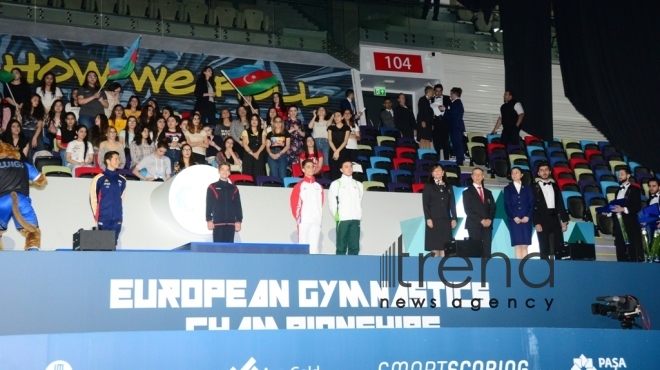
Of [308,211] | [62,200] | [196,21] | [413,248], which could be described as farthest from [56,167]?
[196,21]

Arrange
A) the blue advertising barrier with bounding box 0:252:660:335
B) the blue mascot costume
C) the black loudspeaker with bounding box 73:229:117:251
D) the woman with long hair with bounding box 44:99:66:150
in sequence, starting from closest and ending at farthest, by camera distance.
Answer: the blue advertising barrier with bounding box 0:252:660:335, the black loudspeaker with bounding box 73:229:117:251, the blue mascot costume, the woman with long hair with bounding box 44:99:66:150

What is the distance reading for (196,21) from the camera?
17.9 metres

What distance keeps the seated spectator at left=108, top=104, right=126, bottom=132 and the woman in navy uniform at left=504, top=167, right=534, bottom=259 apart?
590cm

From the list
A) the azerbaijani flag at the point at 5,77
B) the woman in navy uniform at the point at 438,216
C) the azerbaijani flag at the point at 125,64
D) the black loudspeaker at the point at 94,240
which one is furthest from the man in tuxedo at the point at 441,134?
the black loudspeaker at the point at 94,240

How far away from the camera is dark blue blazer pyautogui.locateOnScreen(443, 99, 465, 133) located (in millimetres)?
A: 16641

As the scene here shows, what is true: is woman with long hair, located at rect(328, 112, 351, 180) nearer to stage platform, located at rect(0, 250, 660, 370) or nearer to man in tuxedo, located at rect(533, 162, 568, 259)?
man in tuxedo, located at rect(533, 162, 568, 259)

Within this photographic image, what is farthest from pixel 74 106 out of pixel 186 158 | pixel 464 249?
pixel 464 249

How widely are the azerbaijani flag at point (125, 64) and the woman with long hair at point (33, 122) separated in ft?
5.01

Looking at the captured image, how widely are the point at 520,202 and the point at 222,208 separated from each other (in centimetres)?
390

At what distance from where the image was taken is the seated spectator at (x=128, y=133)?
1328 centimetres

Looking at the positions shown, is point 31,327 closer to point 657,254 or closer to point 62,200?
point 62,200

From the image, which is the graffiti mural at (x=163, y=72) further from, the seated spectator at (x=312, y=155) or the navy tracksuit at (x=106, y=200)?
the navy tracksuit at (x=106, y=200)

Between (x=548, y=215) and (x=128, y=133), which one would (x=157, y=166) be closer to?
(x=128, y=133)

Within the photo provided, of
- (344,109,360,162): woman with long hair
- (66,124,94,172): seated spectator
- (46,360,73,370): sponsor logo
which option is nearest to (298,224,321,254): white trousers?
(344,109,360,162): woman with long hair
